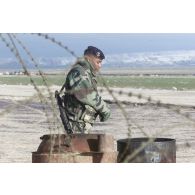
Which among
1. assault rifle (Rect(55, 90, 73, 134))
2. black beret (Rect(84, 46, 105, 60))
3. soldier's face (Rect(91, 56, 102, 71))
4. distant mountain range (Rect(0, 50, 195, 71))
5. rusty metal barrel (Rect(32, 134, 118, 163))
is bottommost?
rusty metal barrel (Rect(32, 134, 118, 163))

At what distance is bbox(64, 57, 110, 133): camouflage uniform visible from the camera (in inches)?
163

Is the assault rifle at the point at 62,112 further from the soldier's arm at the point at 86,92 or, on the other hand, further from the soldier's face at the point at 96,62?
the soldier's face at the point at 96,62

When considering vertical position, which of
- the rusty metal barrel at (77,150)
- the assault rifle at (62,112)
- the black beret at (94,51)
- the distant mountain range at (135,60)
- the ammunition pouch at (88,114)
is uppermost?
the distant mountain range at (135,60)

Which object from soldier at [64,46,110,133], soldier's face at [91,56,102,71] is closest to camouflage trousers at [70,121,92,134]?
soldier at [64,46,110,133]

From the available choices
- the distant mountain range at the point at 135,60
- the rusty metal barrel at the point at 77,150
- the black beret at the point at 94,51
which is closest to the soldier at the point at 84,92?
the black beret at the point at 94,51

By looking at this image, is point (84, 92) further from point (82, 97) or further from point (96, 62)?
point (96, 62)

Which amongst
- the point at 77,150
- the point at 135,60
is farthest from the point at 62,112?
the point at 135,60

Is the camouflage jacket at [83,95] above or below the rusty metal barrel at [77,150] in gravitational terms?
above

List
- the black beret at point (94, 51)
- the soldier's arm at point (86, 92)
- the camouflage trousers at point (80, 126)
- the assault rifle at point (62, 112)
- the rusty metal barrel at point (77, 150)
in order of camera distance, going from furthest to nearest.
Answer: the camouflage trousers at point (80, 126) → the black beret at point (94, 51) → the assault rifle at point (62, 112) → the soldier's arm at point (86, 92) → the rusty metal barrel at point (77, 150)

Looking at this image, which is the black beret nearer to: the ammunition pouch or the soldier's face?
the soldier's face

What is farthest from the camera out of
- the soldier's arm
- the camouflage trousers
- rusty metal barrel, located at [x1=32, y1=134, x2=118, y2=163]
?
the camouflage trousers

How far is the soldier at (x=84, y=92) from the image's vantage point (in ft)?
13.7

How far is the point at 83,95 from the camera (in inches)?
163

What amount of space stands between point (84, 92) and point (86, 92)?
5cm
